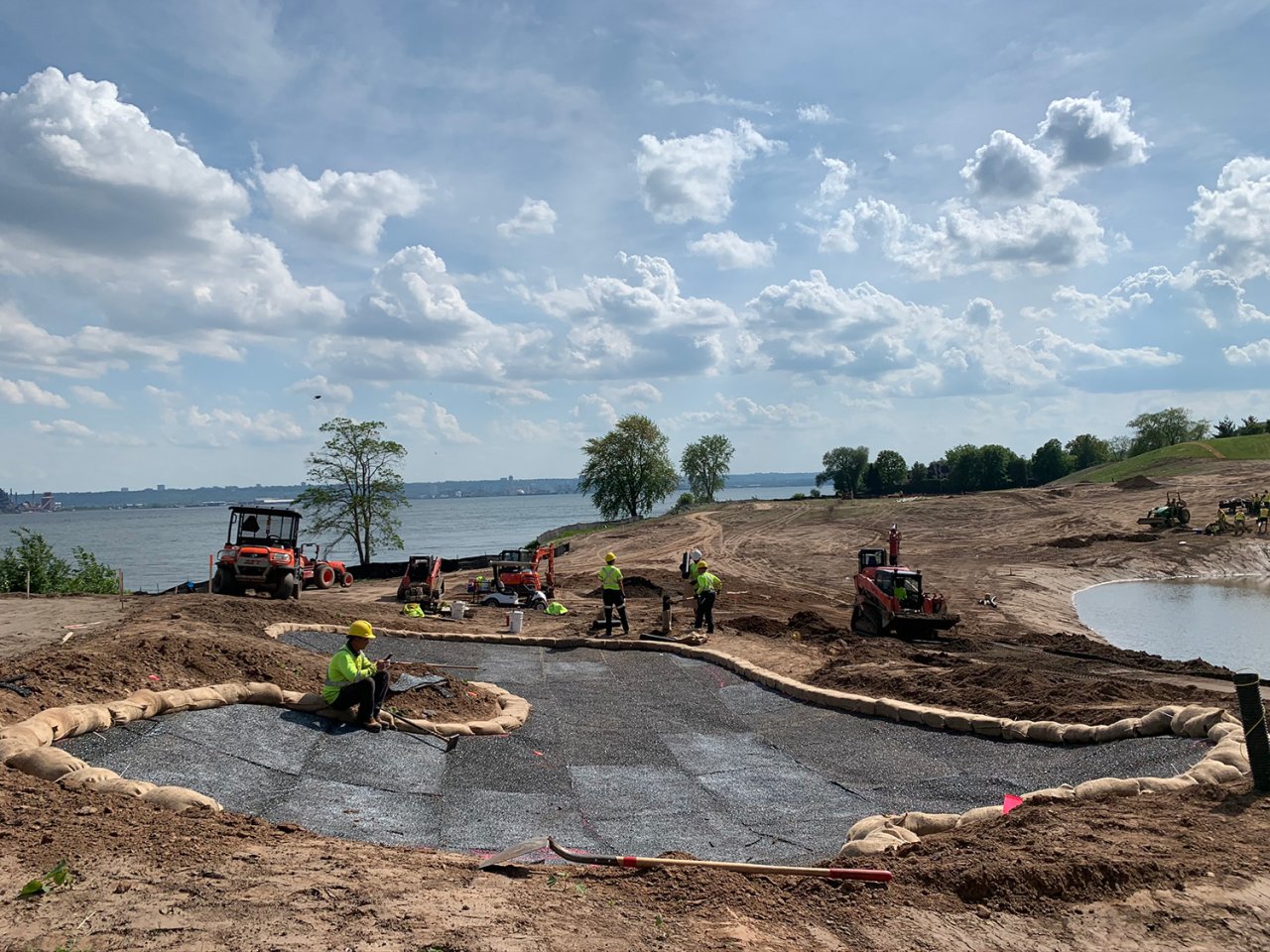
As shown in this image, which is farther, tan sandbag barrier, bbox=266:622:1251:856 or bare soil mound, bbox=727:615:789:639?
bare soil mound, bbox=727:615:789:639

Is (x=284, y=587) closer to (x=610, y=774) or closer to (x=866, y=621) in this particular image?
(x=866, y=621)

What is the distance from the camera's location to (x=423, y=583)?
28031mm

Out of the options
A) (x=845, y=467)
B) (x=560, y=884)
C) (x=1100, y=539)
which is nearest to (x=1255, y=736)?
(x=560, y=884)

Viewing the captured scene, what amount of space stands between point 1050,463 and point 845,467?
25.6 m

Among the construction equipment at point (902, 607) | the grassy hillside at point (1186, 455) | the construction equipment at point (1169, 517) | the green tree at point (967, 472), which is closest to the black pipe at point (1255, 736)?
the construction equipment at point (902, 607)

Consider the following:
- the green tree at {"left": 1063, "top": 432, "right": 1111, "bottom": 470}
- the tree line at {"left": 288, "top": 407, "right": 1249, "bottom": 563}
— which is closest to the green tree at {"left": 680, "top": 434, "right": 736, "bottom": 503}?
the tree line at {"left": 288, "top": 407, "right": 1249, "bottom": 563}

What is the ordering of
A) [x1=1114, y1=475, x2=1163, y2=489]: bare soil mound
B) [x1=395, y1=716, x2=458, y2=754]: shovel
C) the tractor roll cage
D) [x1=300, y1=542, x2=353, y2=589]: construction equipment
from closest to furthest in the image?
[x1=395, y1=716, x2=458, y2=754]: shovel → the tractor roll cage → [x1=300, y1=542, x2=353, y2=589]: construction equipment → [x1=1114, y1=475, x2=1163, y2=489]: bare soil mound

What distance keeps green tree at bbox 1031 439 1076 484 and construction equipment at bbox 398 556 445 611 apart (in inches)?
3104

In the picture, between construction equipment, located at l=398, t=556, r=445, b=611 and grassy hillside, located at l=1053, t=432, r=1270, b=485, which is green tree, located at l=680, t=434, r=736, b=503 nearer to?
grassy hillside, located at l=1053, t=432, r=1270, b=485

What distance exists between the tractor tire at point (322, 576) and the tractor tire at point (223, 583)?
421 inches

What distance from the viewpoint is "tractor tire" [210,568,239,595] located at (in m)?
23.9

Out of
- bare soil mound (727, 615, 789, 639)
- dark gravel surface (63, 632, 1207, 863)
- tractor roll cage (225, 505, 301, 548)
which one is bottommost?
bare soil mound (727, 615, 789, 639)

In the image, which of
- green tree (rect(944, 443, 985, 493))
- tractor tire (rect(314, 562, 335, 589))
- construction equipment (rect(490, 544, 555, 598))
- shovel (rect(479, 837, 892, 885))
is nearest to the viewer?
shovel (rect(479, 837, 892, 885))

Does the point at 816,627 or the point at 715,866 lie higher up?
the point at 715,866
